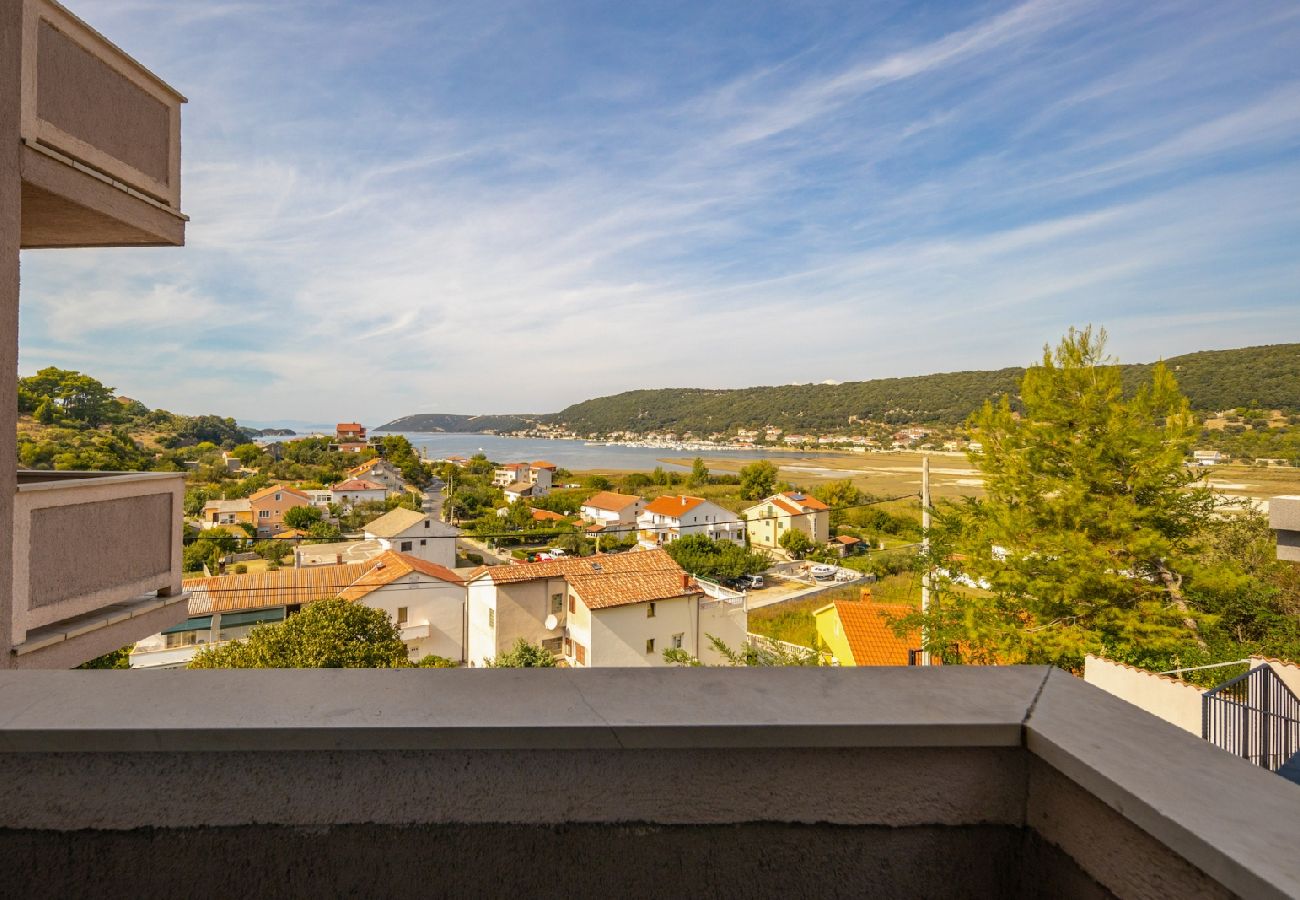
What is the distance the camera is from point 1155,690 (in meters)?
5.85

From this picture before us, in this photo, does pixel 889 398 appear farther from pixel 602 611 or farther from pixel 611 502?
pixel 602 611

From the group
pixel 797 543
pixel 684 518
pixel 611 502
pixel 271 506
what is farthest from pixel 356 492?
pixel 797 543

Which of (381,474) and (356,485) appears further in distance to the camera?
(381,474)

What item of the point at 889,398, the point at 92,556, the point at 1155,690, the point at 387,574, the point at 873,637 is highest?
the point at 889,398

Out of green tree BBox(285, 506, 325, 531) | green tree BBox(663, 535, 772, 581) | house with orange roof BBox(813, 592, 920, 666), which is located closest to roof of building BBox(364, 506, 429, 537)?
green tree BBox(285, 506, 325, 531)

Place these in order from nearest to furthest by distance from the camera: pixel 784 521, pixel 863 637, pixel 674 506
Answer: pixel 863 637, pixel 674 506, pixel 784 521

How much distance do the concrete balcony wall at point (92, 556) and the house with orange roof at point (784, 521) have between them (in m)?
33.7

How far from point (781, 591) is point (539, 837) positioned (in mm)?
28882

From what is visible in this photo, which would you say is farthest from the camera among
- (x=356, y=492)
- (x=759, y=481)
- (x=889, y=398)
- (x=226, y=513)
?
(x=889, y=398)

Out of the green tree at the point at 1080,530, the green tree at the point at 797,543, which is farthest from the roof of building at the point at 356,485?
the green tree at the point at 1080,530

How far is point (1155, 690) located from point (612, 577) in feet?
43.7

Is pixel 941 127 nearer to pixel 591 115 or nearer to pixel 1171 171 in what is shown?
pixel 1171 171

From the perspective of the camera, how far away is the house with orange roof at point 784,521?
36.7 metres

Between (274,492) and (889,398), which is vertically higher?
(889,398)
